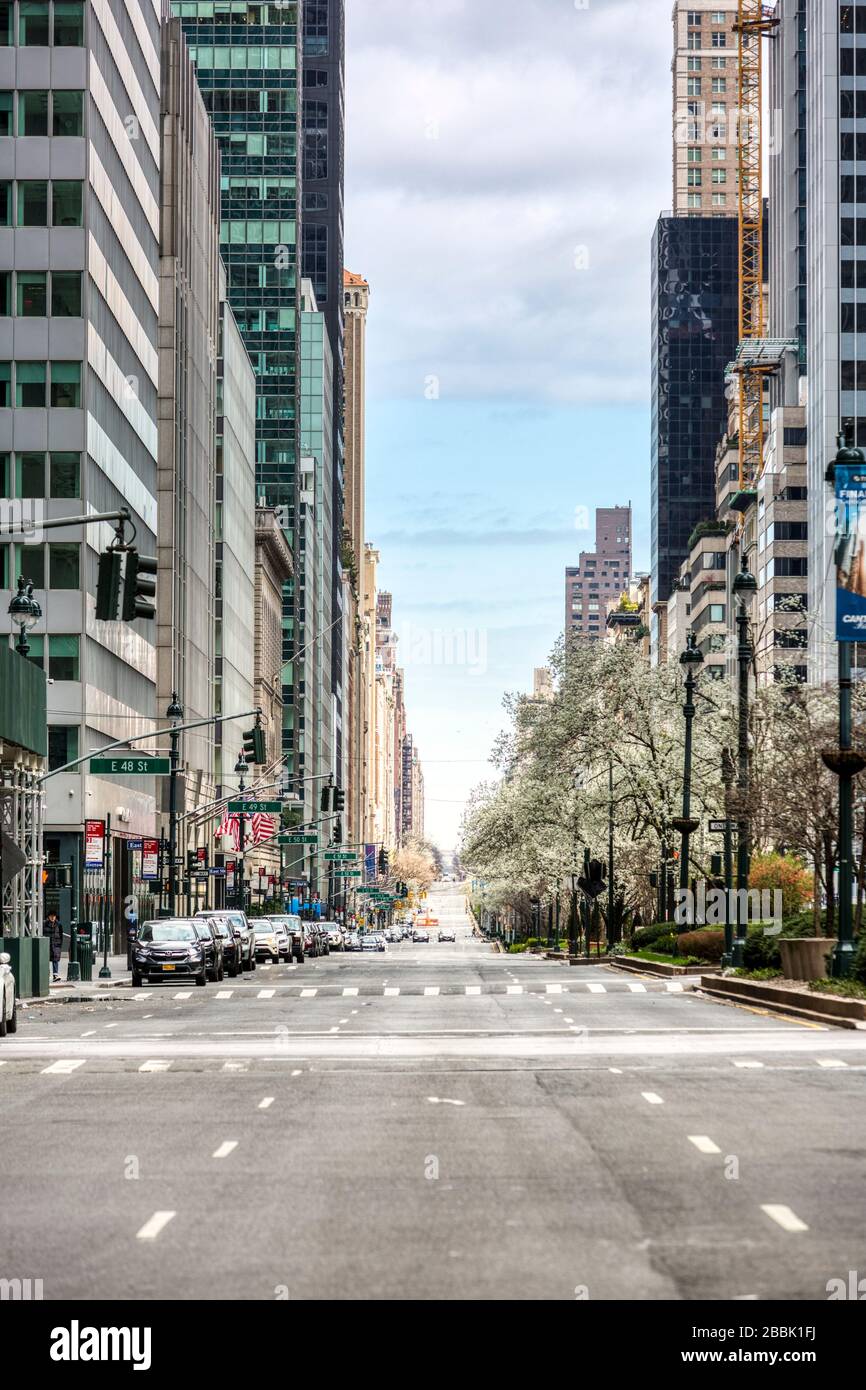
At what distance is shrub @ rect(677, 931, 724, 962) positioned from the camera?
52188 mm

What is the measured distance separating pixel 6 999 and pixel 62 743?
143 feet

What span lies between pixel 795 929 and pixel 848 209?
98.3 meters

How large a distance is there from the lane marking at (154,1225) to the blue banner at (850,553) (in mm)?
19531

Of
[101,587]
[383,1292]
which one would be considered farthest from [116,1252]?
[101,587]

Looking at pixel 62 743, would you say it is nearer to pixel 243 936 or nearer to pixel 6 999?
pixel 243 936

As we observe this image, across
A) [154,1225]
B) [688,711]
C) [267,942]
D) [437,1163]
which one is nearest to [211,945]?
[688,711]

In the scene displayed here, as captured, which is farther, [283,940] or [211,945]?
[283,940]

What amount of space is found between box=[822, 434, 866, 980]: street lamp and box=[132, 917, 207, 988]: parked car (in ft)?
69.0

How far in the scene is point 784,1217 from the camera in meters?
10.9

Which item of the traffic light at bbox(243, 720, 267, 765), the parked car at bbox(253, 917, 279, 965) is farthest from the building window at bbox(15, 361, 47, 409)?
the traffic light at bbox(243, 720, 267, 765)

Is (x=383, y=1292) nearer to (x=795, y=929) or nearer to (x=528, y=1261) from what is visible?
(x=528, y=1261)

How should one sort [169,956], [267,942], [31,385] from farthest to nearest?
1. [31,385]
2. [267,942]
3. [169,956]
